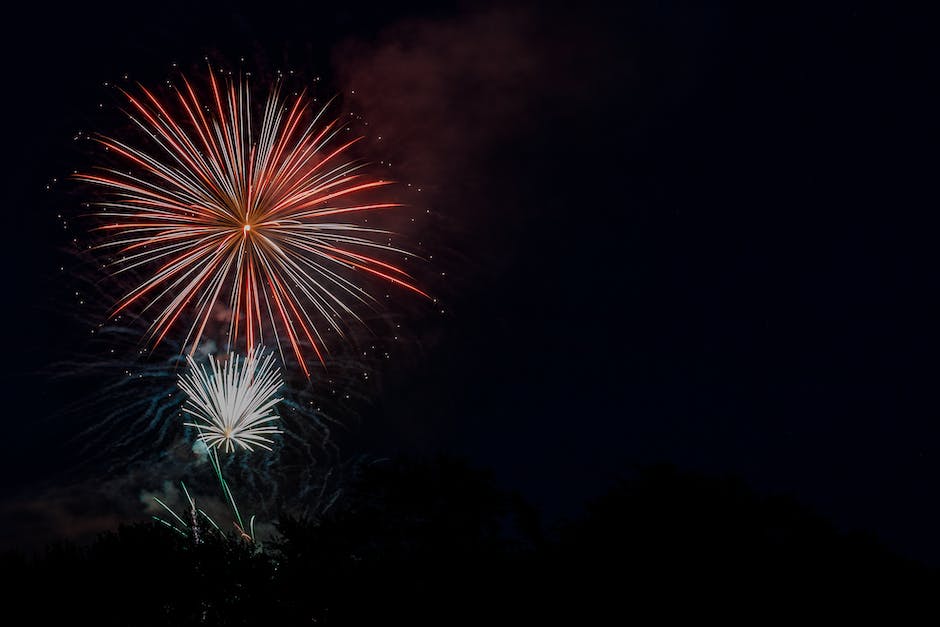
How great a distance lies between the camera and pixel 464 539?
70.4 feet

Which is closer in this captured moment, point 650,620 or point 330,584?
point 650,620

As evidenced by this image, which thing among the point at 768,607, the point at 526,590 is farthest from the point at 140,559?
the point at 768,607

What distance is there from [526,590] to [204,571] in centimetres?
1046

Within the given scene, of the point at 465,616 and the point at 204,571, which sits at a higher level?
the point at 204,571

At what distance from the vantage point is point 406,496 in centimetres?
2306

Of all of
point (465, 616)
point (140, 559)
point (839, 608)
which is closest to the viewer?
point (839, 608)

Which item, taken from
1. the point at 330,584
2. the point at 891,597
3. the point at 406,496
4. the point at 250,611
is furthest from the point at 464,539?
the point at 891,597

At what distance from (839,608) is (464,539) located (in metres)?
10.4

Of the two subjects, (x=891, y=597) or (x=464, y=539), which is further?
(x=464, y=539)

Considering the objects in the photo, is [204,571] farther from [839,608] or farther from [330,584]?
[839,608]

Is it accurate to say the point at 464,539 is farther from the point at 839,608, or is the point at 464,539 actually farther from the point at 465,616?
the point at 839,608

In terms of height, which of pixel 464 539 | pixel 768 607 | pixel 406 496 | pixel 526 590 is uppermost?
pixel 406 496

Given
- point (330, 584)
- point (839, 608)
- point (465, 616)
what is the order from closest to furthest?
point (839, 608)
point (465, 616)
point (330, 584)

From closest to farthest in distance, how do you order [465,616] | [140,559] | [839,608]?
[839,608], [465,616], [140,559]
